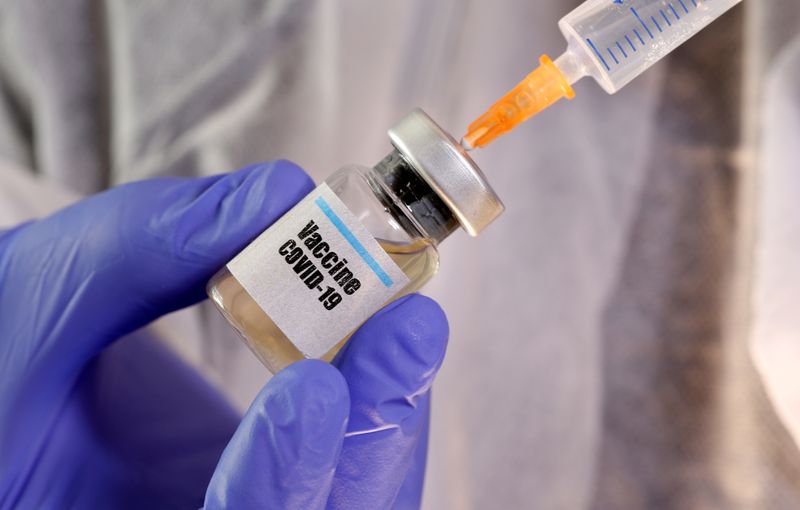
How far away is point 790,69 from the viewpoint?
0.97 metres

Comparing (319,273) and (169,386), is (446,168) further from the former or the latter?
(169,386)

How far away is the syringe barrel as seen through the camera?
2.43ft

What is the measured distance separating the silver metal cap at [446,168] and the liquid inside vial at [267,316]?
0.22ft

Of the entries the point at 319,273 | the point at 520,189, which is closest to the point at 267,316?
the point at 319,273

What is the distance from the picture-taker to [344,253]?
0.68 m

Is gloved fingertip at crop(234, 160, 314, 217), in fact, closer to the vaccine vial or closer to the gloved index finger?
the gloved index finger

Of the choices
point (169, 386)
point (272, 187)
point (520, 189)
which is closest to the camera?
point (272, 187)

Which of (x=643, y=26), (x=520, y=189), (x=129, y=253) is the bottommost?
(x=520, y=189)

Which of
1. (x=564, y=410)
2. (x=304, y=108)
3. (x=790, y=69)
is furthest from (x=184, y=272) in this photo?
(x=790, y=69)

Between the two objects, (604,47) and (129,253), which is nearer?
(604,47)

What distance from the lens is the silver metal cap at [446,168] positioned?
27.2 inches

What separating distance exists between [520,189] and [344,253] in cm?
59

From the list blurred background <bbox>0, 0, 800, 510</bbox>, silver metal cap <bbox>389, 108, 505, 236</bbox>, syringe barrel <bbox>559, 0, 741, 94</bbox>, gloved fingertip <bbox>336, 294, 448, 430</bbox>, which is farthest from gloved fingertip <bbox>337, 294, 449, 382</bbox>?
blurred background <bbox>0, 0, 800, 510</bbox>

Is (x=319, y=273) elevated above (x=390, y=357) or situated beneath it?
elevated above
